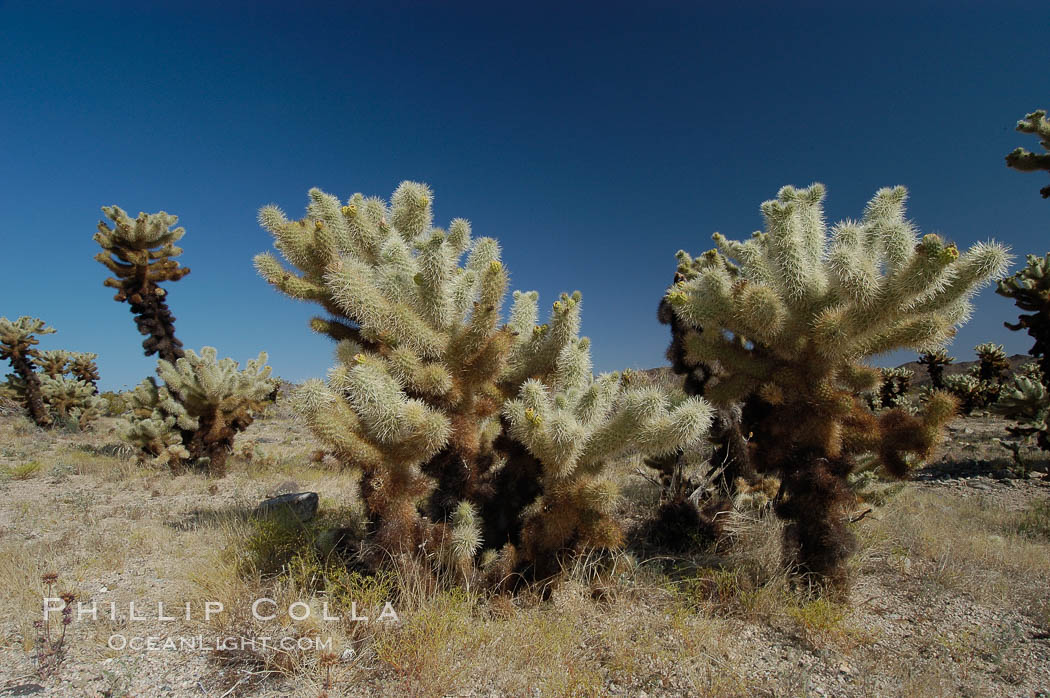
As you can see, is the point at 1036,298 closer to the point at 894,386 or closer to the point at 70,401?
the point at 894,386

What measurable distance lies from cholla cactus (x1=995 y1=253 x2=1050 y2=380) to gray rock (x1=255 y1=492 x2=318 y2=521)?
1267 centimetres

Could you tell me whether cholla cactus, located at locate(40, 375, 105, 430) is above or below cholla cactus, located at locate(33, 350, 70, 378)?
below

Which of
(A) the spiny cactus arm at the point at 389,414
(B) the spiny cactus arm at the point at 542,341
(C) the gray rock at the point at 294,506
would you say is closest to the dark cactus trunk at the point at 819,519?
(B) the spiny cactus arm at the point at 542,341

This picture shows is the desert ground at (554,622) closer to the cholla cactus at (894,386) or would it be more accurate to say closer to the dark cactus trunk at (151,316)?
the dark cactus trunk at (151,316)

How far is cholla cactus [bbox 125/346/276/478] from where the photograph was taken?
948 cm

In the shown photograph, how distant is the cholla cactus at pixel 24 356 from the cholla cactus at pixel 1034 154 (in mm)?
24888

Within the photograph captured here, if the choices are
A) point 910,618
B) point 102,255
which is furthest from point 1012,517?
point 102,255

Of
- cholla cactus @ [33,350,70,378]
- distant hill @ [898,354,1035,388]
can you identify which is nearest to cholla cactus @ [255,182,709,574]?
cholla cactus @ [33,350,70,378]

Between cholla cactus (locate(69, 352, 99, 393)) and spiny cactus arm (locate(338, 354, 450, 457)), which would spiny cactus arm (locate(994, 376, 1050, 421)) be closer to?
spiny cactus arm (locate(338, 354, 450, 457))

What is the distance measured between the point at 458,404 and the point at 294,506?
334 centimetres

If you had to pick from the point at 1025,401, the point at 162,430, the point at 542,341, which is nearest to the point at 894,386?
the point at 1025,401

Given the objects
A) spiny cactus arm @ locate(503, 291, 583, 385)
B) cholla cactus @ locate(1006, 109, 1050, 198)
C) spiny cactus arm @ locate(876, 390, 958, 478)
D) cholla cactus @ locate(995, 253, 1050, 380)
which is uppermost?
cholla cactus @ locate(1006, 109, 1050, 198)

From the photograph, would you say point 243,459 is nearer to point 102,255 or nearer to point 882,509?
point 102,255

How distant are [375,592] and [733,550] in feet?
10.2
